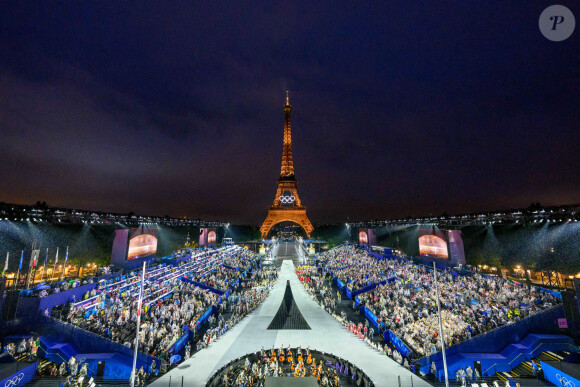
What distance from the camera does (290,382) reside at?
859 centimetres

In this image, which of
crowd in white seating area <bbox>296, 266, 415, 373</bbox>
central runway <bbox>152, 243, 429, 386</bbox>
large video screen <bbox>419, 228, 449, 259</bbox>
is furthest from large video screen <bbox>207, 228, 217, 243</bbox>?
large video screen <bbox>419, 228, 449, 259</bbox>

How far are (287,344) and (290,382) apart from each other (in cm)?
661

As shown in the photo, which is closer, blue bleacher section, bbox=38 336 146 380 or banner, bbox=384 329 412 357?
blue bleacher section, bbox=38 336 146 380

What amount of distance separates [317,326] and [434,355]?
8.12 meters

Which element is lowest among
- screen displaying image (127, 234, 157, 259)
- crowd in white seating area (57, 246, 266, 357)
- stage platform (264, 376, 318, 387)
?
stage platform (264, 376, 318, 387)

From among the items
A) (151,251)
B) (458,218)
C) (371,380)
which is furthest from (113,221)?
(458,218)

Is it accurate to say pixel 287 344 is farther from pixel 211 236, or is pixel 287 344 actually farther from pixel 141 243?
pixel 211 236

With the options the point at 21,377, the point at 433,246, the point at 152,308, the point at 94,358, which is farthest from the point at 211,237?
the point at 21,377

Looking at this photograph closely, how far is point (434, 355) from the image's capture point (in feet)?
39.8

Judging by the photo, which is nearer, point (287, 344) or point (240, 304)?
point (287, 344)

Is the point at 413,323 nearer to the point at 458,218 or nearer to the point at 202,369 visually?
the point at 202,369

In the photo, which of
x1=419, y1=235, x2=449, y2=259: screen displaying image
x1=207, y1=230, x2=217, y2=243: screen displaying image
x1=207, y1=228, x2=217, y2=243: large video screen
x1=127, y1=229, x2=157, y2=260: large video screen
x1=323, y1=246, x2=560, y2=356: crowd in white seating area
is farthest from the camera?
x1=207, y1=228, x2=217, y2=243: large video screen

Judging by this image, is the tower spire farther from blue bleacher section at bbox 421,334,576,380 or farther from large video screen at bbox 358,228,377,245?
blue bleacher section at bbox 421,334,576,380

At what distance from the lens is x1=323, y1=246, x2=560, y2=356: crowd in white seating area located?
1394cm
